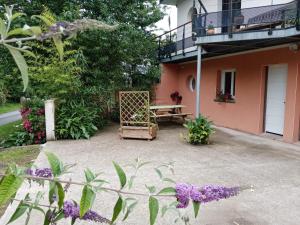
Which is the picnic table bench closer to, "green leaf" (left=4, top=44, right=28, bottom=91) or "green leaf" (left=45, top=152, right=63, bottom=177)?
"green leaf" (left=45, top=152, right=63, bottom=177)

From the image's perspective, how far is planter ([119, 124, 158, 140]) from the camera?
356 inches

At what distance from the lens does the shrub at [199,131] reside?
831cm

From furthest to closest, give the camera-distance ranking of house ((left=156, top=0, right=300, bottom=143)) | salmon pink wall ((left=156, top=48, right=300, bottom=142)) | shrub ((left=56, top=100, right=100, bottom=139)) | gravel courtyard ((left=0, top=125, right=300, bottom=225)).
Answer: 1. shrub ((left=56, top=100, right=100, bottom=139))
2. salmon pink wall ((left=156, top=48, right=300, bottom=142))
3. house ((left=156, top=0, right=300, bottom=143))
4. gravel courtyard ((left=0, top=125, right=300, bottom=225))

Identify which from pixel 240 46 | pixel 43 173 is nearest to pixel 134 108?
pixel 240 46

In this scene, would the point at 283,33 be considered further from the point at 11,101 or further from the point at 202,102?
the point at 11,101

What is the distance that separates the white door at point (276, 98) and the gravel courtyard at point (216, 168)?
830mm

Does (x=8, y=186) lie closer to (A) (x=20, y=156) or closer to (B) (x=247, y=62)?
A: (A) (x=20, y=156)

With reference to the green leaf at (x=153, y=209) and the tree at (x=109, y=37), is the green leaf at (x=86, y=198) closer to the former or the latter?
the green leaf at (x=153, y=209)

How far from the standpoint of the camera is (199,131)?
27.4 feet

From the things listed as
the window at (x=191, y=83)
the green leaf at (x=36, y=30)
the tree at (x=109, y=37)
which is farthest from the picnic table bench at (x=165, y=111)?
the green leaf at (x=36, y=30)

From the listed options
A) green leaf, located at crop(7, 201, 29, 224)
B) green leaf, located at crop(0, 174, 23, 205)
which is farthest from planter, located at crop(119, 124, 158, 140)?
green leaf, located at crop(0, 174, 23, 205)

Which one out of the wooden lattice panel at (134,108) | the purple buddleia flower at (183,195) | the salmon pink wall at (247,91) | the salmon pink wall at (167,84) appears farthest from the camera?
the salmon pink wall at (167,84)

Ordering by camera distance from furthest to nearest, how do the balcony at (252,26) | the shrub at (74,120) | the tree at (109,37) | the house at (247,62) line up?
1. the tree at (109,37)
2. the shrub at (74,120)
3. the house at (247,62)
4. the balcony at (252,26)

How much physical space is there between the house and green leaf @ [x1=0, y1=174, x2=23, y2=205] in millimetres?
7172
